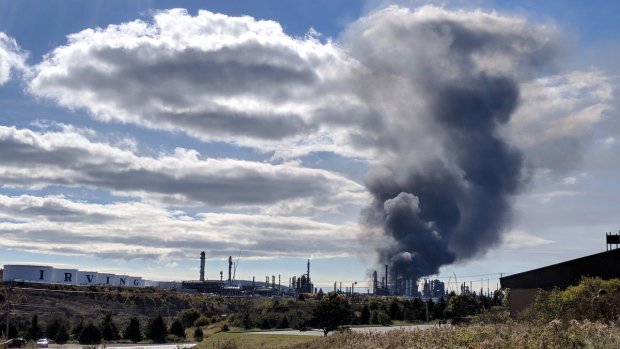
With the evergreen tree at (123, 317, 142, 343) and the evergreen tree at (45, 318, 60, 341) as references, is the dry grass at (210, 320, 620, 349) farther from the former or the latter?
the evergreen tree at (45, 318, 60, 341)

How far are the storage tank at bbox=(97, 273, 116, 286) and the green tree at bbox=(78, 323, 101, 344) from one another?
91.1m

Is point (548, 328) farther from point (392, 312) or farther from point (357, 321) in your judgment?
point (392, 312)

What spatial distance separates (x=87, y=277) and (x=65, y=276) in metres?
10.4

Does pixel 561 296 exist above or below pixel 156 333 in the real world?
above

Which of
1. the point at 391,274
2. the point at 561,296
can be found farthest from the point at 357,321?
the point at 391,274

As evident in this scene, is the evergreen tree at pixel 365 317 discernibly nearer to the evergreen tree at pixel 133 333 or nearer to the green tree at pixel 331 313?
the green tree at pixel 331 313

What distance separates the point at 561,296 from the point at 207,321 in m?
68.1

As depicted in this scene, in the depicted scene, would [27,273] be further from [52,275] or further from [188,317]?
[188,317]

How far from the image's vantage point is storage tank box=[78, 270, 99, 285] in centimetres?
15350

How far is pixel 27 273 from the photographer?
138 m

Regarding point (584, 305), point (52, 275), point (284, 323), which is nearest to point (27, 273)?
point (52, 275)

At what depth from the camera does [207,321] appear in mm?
92875

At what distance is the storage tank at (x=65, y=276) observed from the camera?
473 ft

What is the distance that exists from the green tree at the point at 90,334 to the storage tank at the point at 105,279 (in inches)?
3588
